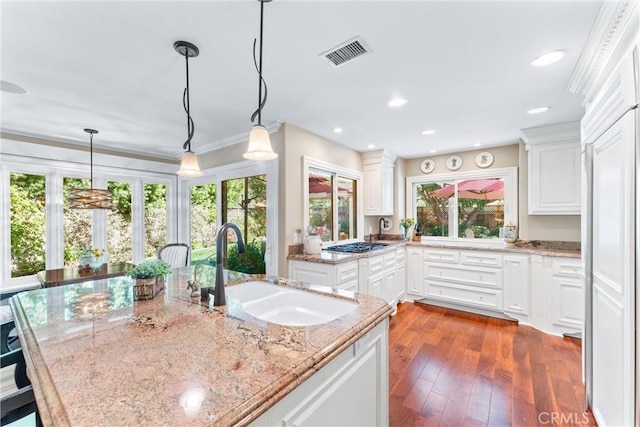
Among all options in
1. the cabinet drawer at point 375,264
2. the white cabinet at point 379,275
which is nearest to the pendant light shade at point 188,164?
the white cabinet at point 379,275

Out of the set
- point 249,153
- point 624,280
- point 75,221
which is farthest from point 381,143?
point 75,221

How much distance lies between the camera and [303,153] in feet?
10.8

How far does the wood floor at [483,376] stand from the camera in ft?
6.12

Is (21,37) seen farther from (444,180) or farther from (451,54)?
(444,180)

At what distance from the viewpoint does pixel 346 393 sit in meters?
1.06

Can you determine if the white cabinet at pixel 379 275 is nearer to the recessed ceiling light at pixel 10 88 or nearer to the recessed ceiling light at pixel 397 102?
the recessed ceiling light at pixel 397 102

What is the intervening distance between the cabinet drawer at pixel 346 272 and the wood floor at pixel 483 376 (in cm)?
80

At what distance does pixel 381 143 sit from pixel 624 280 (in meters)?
3.02

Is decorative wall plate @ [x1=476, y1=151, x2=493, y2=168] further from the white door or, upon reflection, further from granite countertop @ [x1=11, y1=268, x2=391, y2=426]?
granite countertop @ [x1=11, y1=268, x2=391, y2=426]

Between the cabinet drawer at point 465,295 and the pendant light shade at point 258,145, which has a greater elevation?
the pendant light shade at point 258,145

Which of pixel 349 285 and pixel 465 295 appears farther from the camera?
pixel 465 295

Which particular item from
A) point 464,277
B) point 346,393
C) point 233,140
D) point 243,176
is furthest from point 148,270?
point 464,277

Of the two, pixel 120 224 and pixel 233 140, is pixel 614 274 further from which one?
pixel 120 224

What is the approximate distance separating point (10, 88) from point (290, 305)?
2812mm
